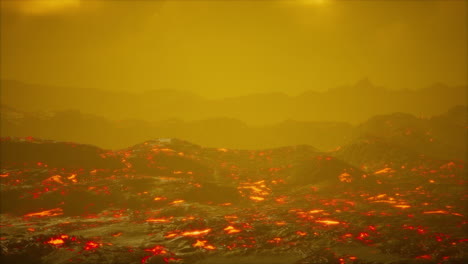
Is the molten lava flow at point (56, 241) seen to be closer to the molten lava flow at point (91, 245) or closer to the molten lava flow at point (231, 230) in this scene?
the molten lava flow at point (91, 245)

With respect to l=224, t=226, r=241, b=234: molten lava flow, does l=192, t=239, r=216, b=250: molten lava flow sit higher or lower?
lower

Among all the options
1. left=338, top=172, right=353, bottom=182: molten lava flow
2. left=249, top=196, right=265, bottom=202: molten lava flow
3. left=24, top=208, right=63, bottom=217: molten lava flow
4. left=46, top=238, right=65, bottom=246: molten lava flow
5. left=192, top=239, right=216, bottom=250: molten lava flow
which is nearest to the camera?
left=46, top=238, right=65, bottom=246: molten lava flow

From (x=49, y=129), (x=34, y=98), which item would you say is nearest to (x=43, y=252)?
(x=49, y=129)

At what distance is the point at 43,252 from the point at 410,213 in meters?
15.9

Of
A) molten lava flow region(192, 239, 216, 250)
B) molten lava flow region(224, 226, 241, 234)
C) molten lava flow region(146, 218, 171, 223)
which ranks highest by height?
molten lava flow region(146, 218, 171, 223)

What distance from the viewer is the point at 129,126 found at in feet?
250

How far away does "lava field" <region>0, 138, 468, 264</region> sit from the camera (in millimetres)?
9797

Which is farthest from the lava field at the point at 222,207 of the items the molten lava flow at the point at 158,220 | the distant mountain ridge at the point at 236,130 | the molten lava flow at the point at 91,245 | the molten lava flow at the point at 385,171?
the distant mountain ridge at the point at 236,130

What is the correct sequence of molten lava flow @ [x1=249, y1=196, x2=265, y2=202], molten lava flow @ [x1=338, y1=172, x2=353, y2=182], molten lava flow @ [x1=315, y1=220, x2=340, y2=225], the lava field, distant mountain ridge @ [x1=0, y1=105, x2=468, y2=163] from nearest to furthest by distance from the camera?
1. the lava field
2. molten lava flow @ [x1=315, y1=220, x2=340, y2=225]
3. molten lava flow @ [x1=249, y1=196, x2=265, y2=202]
4. molten lava flow @ [x1=338, y1=172, x2=353, y2=182]
5. distant mountain ridge @ [x1=0, y1=105, x2=468, y2=163]

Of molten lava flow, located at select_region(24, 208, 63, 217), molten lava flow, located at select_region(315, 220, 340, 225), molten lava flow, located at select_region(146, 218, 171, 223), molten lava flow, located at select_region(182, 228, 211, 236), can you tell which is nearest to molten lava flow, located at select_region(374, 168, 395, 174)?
molten lava flow, located at select_region(315, 220, 340, 225)

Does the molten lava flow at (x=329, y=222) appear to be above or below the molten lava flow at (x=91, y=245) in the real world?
below

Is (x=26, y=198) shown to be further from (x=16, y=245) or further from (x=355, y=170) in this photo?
(x=355, y=170)

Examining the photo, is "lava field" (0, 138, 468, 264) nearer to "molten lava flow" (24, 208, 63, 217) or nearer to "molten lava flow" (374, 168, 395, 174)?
"molten lava flow" (24, 208, 63, 217)

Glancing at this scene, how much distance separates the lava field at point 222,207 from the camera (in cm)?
980
